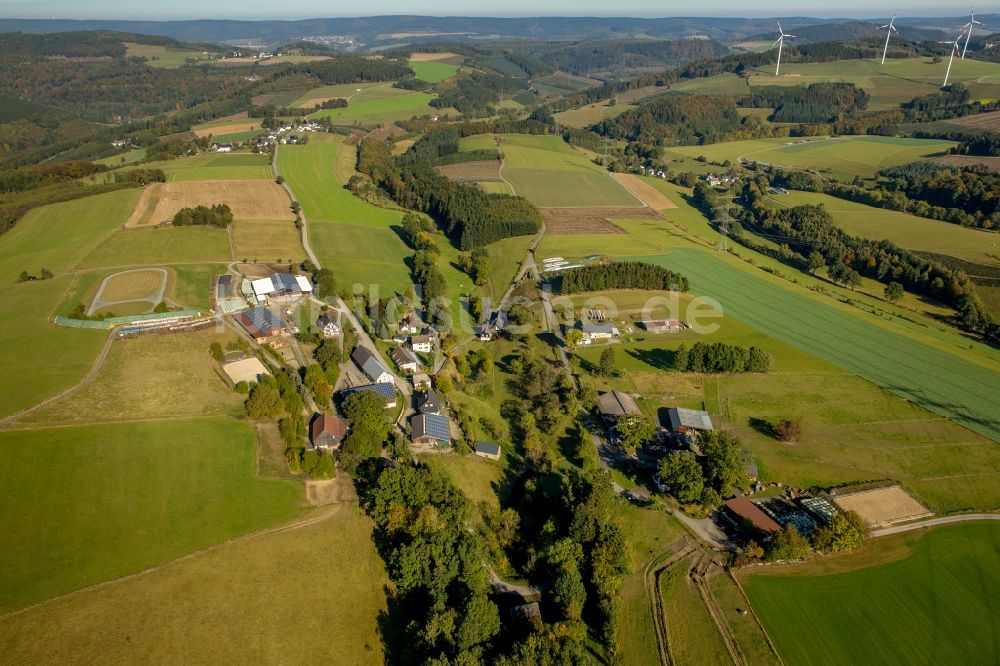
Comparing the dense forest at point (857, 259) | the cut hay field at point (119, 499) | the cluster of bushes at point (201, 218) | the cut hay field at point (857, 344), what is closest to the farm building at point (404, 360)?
the cut hay field at point (119, 499)

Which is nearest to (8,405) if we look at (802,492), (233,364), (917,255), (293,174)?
(233,364)

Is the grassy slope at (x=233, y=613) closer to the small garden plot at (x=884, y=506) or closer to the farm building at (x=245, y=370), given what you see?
the farm building at (x=245, y=370)

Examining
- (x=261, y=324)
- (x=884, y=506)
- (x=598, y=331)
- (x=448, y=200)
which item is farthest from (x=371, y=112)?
(x=884, y=506)

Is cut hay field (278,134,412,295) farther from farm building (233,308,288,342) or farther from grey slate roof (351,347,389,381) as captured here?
grey slate roof (351,347,389,381)

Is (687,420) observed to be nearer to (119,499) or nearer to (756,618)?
(756,618)

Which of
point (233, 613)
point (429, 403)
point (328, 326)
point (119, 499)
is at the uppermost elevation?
point (119, 499)
